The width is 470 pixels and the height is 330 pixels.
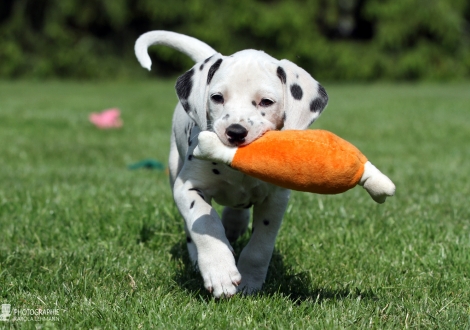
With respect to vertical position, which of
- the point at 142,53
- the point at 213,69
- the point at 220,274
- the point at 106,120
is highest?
the point at 213,69

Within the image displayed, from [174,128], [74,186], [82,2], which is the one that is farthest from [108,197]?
[82,2]

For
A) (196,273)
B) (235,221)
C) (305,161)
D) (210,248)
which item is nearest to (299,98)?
(305,161)

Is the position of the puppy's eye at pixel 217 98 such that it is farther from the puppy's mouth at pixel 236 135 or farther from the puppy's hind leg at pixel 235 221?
the puppy's hind leg at pixel 235 221

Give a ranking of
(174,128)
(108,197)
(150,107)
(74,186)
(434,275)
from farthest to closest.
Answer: (150,107), (74,186), (108,197), (174,128), (434,275)

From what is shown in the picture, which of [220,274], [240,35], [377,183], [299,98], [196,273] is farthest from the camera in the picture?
[240,35]

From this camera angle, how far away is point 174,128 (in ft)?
14.9

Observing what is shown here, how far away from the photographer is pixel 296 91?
3578 mm

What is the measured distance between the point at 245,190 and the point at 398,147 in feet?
24.3

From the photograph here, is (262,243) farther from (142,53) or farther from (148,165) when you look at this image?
(148,165)

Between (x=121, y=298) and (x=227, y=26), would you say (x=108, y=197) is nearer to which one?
(x=121, y=298)

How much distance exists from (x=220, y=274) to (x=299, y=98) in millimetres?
1040

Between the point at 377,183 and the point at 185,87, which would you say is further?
the point at 185,87

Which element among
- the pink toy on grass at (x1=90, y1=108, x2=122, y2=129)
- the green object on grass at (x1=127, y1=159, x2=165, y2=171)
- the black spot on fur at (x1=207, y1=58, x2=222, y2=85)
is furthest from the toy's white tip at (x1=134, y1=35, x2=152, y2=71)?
the pink toy on grass at (x1=90, y1=108, x2=122, y2=129)

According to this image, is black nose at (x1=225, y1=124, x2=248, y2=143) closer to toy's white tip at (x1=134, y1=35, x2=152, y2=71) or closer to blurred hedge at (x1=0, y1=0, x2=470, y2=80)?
toy's white tip at (x1=134, y1=35, x2=152, y2=71)
